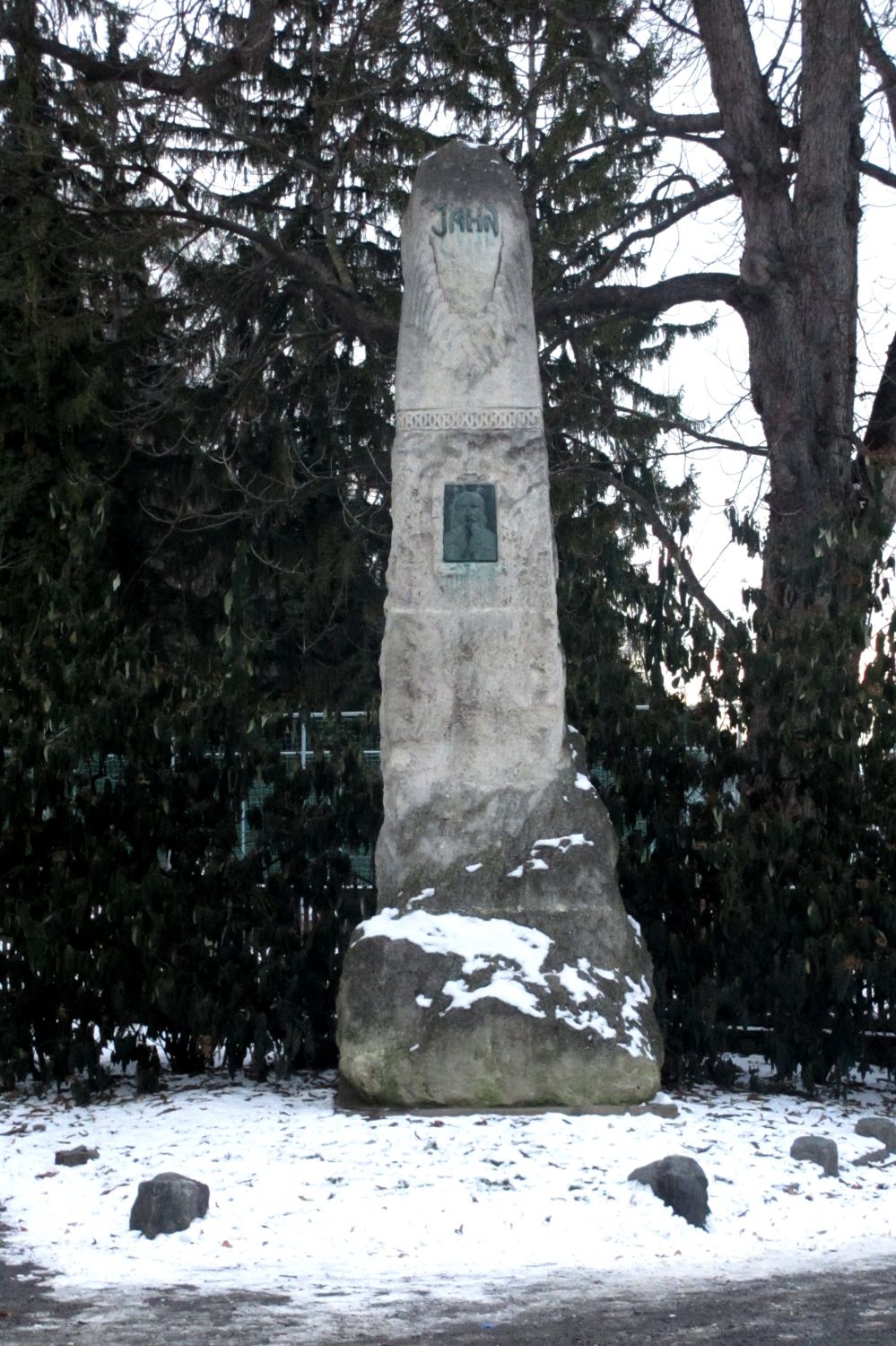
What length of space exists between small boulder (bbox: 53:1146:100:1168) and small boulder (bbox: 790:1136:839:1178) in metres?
2.56

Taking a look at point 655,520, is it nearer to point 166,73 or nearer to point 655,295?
point 655,295

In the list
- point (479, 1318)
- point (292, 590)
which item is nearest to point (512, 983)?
point (479, 1318)

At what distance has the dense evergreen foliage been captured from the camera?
24.0ft

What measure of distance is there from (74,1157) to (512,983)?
1.75m

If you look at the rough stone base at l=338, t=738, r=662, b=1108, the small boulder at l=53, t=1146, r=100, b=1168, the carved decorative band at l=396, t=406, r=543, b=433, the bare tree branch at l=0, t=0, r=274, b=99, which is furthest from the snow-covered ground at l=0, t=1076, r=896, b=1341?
the bare tree branch at l=0, t=0, r=274, b=99

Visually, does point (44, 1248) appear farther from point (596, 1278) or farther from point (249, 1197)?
point (596, 1278)

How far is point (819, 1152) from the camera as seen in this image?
19.0ft

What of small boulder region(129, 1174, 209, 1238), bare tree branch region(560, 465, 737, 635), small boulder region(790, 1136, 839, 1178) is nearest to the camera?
small boulder region(129, 1174, 209, 1238)

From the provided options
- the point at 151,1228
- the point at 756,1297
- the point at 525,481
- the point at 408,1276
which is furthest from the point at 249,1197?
the point at 525,481

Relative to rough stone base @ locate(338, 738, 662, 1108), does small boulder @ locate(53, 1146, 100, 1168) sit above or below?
below

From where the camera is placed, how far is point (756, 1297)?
4.48 meters

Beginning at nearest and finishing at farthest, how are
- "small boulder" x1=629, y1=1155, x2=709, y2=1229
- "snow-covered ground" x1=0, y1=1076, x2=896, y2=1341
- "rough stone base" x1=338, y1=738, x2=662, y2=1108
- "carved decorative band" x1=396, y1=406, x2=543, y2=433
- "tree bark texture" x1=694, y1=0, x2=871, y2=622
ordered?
"snow-covered ground" x1=0, y1=1076, x2=896, y2=1341 → "small boulder" x1=629, y1=1155, x2=709, y2=1229 → "rough stone base" x1=338, y1=738, x2=662, y2=1108 → "carved decorative band" x1=396, y1=406, x2=543, y2=433 → "tree bark texture" x1=694, y1=0, x2=871, y2=622

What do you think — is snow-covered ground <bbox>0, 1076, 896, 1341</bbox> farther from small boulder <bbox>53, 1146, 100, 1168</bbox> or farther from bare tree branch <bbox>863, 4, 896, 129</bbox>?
bare tree branch <bbox>863, 4, 896, 129</bbox>

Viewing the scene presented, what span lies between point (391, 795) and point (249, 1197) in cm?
188
